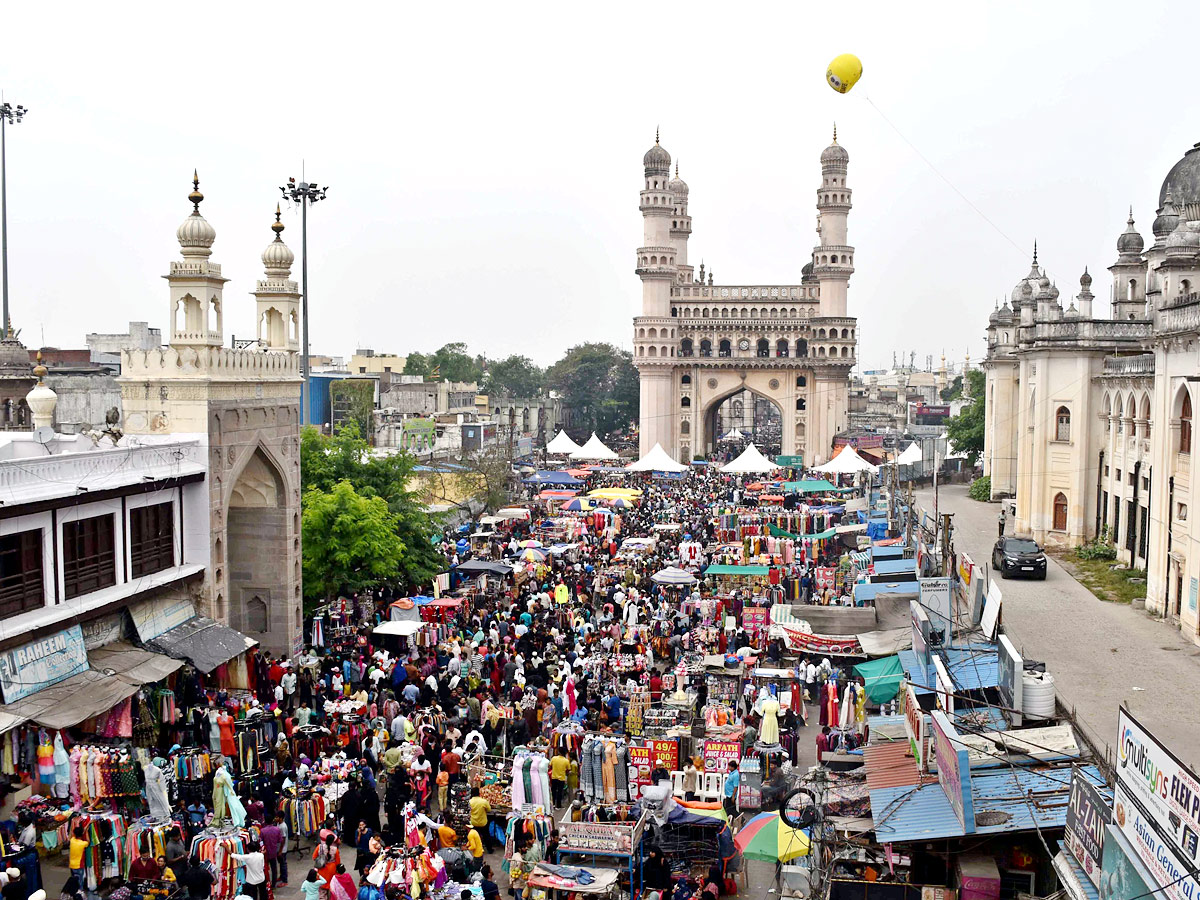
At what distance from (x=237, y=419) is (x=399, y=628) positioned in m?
3.82

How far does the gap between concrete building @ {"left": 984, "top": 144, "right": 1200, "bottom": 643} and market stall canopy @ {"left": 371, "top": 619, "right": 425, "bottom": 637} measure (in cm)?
1184

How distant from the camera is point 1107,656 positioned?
17.1 m

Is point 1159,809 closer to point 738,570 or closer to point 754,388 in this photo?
point 738,570

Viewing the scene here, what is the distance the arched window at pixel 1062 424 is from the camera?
2944cm

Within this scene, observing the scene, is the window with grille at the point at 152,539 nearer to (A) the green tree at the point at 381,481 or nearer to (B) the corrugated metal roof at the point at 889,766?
(A) the green tree at the point at 381,481

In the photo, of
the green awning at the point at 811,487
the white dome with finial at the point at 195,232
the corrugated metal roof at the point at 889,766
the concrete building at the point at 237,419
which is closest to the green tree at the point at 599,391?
the green awning at the point at 811,487

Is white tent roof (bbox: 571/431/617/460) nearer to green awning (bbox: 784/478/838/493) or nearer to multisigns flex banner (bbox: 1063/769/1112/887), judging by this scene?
green awning (bbox: 784/478/838/493)

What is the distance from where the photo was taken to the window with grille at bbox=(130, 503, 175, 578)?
14320 millimetres

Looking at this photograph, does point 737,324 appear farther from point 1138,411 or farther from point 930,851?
point 930,851

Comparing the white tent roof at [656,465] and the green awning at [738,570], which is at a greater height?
the white tent roof at [656,465]

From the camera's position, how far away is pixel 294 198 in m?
29.3

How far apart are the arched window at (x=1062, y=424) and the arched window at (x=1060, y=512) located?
1.44m

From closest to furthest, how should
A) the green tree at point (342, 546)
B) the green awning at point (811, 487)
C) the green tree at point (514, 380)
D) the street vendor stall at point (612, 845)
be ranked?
the street vendor stall at point (612, 845) < the green tree at point (342, 546) < the green awning at point (811, 487) < the green tree at point (514, 380)

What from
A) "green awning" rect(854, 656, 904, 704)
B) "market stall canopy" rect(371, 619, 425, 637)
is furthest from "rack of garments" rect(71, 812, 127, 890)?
"green awning" rect(854, 656, 904, 704)
